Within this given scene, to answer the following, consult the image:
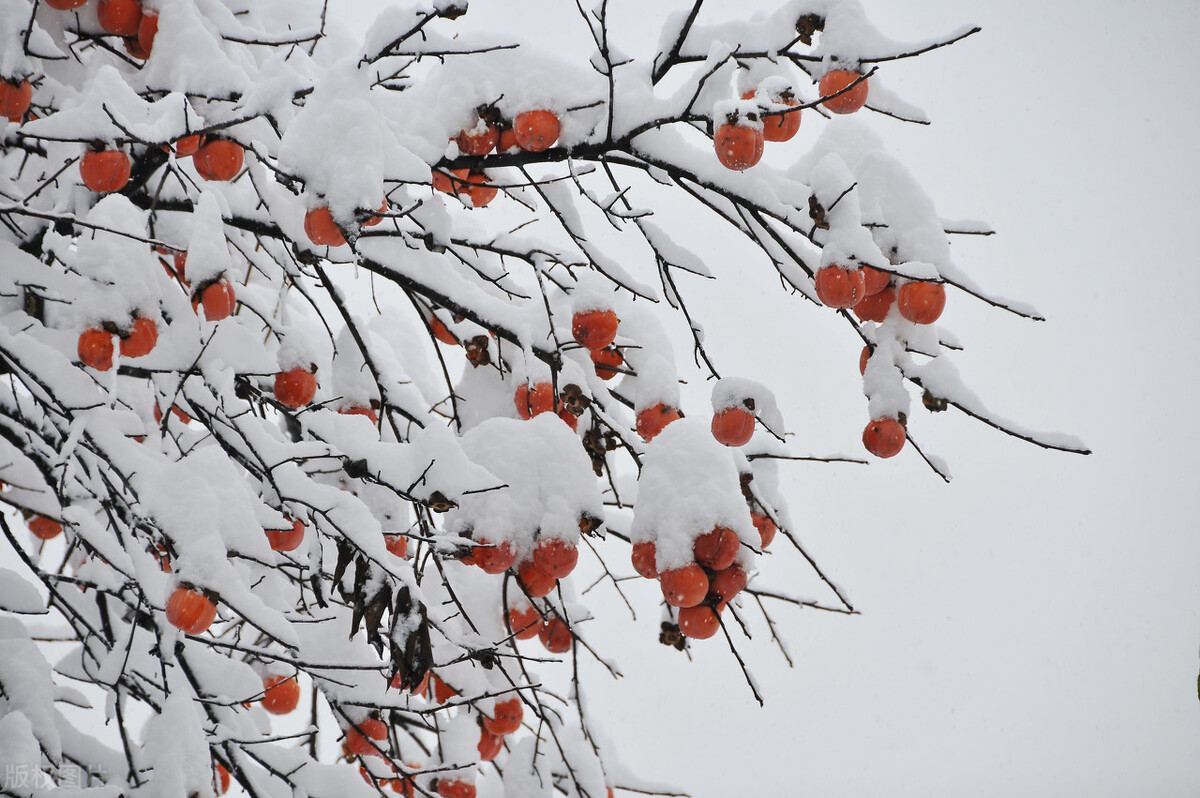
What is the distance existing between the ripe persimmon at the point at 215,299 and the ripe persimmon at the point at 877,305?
1.25m

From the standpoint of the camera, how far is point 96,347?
1478 millimetres

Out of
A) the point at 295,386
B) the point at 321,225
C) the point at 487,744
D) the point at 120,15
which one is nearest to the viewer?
the point at 321,225

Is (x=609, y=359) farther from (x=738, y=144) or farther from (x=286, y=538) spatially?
(x=286, y=538)

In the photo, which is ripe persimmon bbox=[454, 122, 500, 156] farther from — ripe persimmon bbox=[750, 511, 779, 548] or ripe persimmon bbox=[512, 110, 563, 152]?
ripe persimmon bbox=[750, 511, 779, 548]

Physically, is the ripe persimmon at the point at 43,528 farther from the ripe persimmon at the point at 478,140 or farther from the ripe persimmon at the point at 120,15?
the ripe persimmon at the point at 478,140

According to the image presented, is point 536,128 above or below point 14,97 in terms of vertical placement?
above

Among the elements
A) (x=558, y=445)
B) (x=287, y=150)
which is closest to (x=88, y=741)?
(x=558, y=445)

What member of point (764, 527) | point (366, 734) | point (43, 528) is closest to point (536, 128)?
point (764, 527)

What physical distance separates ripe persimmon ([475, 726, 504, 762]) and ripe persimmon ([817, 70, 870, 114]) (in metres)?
2.03

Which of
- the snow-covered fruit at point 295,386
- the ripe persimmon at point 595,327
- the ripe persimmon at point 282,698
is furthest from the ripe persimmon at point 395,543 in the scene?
the ripe persimmon at point 282,698

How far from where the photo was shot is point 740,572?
1490 millimetres

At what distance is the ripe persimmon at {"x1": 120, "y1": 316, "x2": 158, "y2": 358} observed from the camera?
60.1 inches

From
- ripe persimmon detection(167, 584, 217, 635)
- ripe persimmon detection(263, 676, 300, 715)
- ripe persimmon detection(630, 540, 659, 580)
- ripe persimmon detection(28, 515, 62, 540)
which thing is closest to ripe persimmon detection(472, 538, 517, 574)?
ripe persimmon detection(630, 540, 659, 580)

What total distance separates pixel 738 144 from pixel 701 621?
90 centimetres
